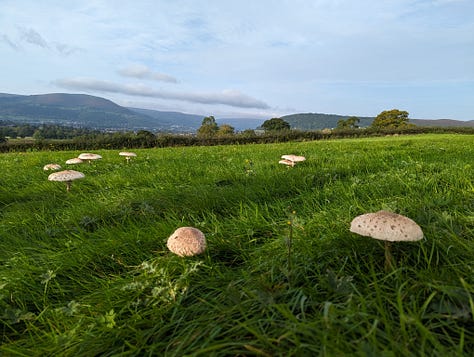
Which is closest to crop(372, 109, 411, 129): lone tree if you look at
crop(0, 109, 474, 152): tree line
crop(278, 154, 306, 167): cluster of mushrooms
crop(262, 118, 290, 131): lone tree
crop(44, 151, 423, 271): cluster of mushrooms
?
crop(262, 118, 290, 131): lone tree

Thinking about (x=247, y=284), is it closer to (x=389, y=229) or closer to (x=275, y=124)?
(x=389, y=229)

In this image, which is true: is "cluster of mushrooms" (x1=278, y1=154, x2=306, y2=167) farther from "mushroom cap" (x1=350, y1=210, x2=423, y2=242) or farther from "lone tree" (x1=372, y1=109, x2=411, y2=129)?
"lone tree" (x1=372, y1=109, x2=411, y2=129)

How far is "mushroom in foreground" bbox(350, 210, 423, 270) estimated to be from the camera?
1815 mm

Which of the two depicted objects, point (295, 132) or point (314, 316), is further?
point (295, 132)

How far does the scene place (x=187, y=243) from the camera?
2.22m

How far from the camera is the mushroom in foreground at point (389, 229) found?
1.82m

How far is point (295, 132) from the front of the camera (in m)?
40.2

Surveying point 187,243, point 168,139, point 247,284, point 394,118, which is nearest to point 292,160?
point 187,243

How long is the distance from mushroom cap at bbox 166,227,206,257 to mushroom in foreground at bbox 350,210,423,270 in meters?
1.16

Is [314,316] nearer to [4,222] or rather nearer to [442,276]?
[442,276]

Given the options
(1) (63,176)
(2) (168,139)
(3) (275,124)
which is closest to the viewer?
(1) (63,176)

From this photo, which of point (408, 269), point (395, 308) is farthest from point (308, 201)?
point (395, 308)

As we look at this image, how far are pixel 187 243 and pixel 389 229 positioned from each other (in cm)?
144

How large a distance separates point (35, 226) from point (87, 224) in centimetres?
68
